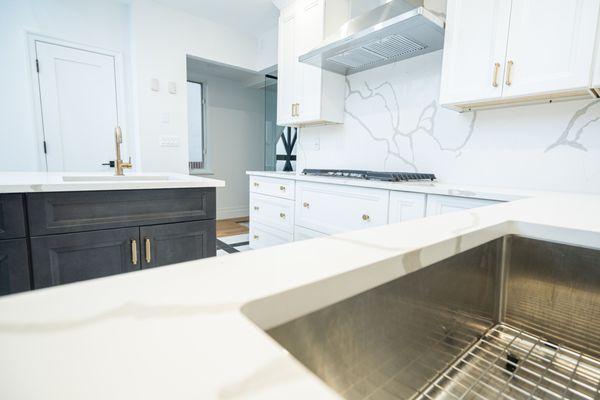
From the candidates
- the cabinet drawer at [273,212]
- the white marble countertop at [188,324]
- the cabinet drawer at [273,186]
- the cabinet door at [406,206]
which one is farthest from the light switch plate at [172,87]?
the white marble countertop at [188,324]

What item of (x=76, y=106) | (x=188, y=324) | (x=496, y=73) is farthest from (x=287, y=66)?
(x=188, y=324)

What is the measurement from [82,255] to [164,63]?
2599mm

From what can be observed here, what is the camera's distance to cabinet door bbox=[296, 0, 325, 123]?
101 inches

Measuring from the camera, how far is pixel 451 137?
200 centimetres

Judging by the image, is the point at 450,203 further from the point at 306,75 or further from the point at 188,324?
the point at 306,75

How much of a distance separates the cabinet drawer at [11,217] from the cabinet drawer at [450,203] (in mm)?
1759

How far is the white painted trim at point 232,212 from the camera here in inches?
197

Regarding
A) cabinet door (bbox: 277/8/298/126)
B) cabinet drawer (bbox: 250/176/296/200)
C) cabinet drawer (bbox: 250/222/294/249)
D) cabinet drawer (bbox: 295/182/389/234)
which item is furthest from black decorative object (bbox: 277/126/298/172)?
cabinet drawer (bbox: 295/182/389/234)

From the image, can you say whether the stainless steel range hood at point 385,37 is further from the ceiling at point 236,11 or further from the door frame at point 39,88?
the door frame at point 39,88

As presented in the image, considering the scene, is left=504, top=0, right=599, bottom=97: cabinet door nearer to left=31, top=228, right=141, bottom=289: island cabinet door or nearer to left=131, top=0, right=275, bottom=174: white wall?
left=31, top=228, right=141, bottom=289: island cabinet door

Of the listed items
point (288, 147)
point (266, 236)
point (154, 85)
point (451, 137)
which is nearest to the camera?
point (451, 137)

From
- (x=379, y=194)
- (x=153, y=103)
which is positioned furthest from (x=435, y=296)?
(x=153, y=103)

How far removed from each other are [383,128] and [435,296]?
206cm

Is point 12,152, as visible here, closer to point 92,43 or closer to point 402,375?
point 92,43
